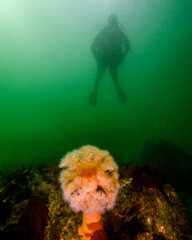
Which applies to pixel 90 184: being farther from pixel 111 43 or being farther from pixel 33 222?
pixel 111 43

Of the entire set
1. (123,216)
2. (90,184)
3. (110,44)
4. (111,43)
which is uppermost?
(111,43)

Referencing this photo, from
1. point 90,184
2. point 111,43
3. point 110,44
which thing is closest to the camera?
point 90,184

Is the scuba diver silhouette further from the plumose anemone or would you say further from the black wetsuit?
the plumose anemone

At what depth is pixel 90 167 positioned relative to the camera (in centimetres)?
159

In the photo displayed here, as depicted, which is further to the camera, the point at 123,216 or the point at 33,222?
the point at 123,216

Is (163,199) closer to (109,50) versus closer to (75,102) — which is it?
(109,50)

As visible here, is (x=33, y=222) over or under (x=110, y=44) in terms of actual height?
under

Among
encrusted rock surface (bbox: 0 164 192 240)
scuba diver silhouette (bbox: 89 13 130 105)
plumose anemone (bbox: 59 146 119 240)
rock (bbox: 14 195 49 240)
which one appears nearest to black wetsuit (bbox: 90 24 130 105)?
scuba diver silhouette (bbox: 89 13 130 105)

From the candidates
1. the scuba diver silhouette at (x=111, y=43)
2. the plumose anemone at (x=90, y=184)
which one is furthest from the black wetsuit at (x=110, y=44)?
the plumose anemone at (x=90, y=184)

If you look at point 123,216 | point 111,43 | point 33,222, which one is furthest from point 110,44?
point 33,222

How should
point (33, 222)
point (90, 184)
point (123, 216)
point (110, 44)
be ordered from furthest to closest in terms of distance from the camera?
point (110, 44) < point (123, 216) < point (33, 222) < point (90, 184)

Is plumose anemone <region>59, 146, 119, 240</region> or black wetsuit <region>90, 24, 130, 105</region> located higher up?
black wetsuit <region>90, 24, 130, 105</region>

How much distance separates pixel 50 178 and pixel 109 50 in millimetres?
14608

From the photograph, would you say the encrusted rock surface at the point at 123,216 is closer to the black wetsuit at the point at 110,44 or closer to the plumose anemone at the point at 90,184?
the plumose anemone at the point at 90,184
